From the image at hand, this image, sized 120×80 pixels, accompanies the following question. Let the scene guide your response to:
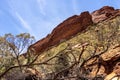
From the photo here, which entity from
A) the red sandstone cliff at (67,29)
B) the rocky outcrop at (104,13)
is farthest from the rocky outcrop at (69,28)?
the rocky outcrop at (104,13)

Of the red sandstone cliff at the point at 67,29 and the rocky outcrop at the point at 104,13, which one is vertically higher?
the rocky outcrop at the point at 104,13

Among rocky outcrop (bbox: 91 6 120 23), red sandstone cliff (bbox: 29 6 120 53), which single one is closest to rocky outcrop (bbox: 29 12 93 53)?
red sandstone cliff (bbox: 29 6 120 53)

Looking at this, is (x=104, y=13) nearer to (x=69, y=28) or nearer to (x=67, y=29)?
(x=69, y=28)

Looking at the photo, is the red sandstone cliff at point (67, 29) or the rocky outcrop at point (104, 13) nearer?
the red sandstone cliff at point (67, 29)

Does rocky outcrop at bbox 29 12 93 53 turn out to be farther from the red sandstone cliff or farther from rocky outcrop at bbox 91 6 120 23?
rocky outcrop at bbox 91 6 120 23

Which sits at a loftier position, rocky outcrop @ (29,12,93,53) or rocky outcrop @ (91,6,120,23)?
rocky outcrop @ (91,6,120,23)

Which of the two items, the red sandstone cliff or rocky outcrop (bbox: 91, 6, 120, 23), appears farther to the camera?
rocky outcrop (bbox: 91, 6, 120, 23)

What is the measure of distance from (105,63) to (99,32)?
3340 mm

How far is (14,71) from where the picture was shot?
1880 cm

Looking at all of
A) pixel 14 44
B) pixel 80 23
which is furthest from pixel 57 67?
pixel 80 23

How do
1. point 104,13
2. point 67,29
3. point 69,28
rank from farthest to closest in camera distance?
point 104,13, point 67,29, point 69,28

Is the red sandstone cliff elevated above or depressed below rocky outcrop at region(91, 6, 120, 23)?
below

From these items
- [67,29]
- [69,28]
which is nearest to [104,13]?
[69,28]

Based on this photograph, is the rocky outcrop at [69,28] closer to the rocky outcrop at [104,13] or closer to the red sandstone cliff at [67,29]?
the red sandstone cliff at [67,29]
